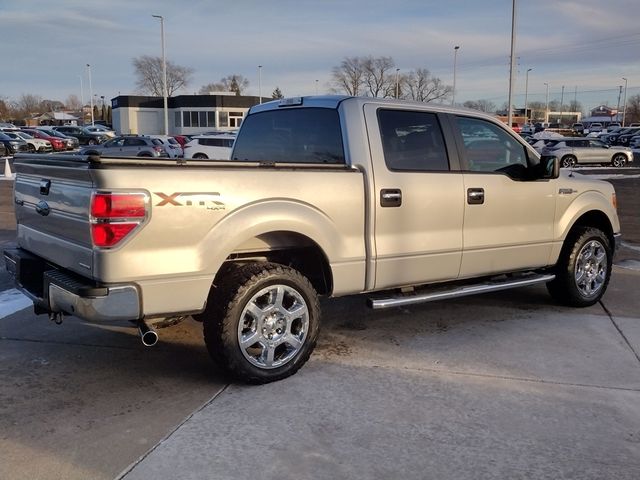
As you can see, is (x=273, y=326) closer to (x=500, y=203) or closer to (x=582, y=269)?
(x=500, y=203)

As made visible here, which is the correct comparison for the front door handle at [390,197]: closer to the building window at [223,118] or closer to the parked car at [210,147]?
the parked car at [210,147]

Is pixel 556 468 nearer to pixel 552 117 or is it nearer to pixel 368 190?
pixel 368 190

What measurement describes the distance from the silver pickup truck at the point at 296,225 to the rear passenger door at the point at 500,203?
0.02 m

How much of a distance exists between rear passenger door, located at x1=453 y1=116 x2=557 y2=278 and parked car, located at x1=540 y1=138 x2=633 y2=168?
26782mm

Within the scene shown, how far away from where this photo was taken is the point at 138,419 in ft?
12.3

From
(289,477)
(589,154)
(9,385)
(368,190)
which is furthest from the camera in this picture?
(589,154)

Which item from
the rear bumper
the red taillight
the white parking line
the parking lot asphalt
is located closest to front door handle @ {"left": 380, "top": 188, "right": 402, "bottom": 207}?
the parking lot asphalt

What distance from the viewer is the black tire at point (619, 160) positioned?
32.2m

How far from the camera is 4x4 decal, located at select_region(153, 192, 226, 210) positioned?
3.67 m

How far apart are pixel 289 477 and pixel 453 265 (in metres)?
2.67

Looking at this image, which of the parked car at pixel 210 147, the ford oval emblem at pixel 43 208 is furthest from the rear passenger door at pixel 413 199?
the parked car at pixel 210 147

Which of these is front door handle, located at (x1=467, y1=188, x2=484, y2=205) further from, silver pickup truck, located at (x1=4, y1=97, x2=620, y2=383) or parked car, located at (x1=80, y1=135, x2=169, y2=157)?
parked car, located at (x1=80, y1=135, x2=169, y2=157)

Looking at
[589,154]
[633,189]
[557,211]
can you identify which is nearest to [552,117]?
[589,154]

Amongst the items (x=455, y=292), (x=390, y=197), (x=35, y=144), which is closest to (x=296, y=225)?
(x=390, y=197)
